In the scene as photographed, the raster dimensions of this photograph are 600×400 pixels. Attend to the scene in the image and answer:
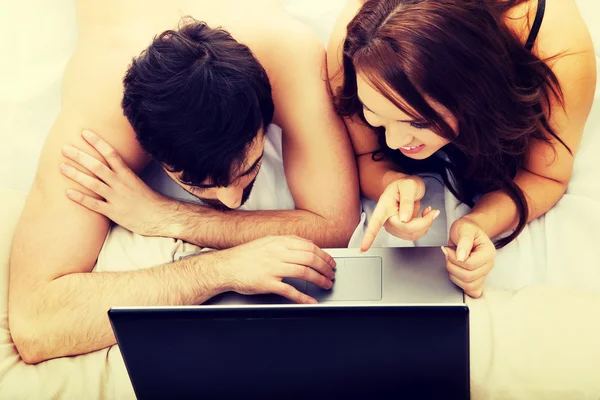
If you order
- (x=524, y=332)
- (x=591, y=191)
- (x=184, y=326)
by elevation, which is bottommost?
(x=524, y=332)

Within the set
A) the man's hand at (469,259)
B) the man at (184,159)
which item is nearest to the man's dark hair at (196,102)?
the man at (184,159)

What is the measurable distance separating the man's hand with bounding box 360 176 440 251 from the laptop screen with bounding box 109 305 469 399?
32cm

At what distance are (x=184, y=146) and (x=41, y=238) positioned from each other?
38 centimetres

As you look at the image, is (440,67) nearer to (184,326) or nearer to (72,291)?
(184,326)

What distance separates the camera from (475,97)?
0.95 metres

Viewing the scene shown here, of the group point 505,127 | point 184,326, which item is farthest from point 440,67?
point 184,326

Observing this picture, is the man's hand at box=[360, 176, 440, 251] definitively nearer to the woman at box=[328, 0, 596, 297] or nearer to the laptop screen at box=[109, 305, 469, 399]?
the woman at box=[328, 0, 596, 297]

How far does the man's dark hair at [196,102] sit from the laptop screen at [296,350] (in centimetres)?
42

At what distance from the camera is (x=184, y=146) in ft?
3.29

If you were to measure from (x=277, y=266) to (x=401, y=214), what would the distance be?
0.71 ft

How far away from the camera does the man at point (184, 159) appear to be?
0.99m

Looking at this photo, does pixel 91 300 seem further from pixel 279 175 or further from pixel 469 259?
pixel 469 259

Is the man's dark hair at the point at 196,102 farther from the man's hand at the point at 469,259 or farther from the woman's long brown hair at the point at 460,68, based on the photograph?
the man's hand at the point at 469,259

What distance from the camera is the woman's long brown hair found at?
35.7 inches
